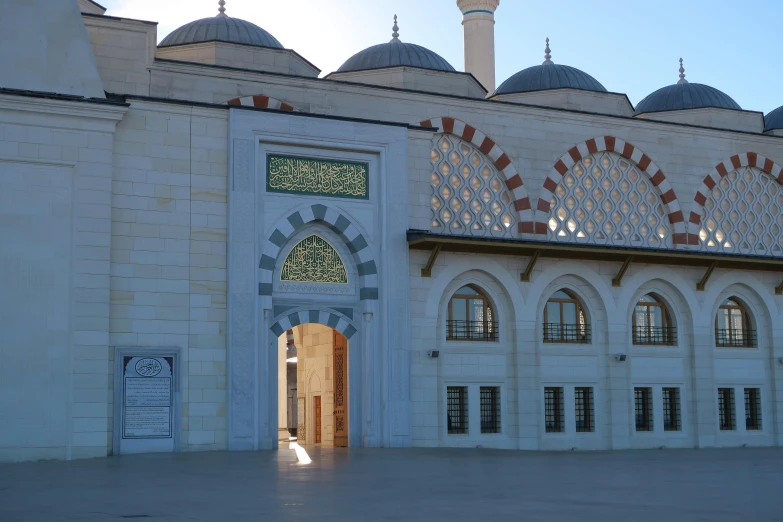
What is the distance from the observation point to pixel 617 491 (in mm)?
7883

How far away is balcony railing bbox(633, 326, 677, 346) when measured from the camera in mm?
16844

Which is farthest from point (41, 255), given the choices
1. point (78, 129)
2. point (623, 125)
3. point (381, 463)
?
point (623, 125)

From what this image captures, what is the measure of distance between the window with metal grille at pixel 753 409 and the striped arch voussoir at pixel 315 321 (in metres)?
7.66

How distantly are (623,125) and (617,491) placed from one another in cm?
1045

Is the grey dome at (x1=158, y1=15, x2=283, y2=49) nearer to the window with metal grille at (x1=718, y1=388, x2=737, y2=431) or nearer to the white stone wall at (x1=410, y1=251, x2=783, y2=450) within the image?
the white stone wall at (x1=410, y1=251, x2=783, y2=450)

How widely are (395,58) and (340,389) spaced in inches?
262

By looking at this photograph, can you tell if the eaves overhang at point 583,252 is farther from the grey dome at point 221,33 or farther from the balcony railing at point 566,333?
the grey dome at point 221,33

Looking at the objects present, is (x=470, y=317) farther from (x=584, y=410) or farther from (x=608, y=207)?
(x=608, y=207)

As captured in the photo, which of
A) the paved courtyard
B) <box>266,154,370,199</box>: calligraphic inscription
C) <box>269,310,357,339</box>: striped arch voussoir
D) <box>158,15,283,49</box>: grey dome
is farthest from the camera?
<box>158,15,283,49</box>: grey dome

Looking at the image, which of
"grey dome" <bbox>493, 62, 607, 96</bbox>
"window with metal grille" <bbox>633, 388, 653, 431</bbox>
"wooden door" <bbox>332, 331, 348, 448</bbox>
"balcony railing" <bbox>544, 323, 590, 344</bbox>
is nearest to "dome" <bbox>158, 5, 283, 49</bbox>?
"grey dome" <bbox>493, 62, 607, 96</bbox>

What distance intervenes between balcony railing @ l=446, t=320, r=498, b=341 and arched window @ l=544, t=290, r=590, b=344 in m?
0.99

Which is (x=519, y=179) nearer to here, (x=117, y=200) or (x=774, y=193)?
(x=774, y=193)

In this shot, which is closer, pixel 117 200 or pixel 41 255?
pixel 41 255

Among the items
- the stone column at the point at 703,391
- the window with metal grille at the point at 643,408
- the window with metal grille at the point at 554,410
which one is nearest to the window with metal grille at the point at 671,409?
the stone column at the point at 703,391
